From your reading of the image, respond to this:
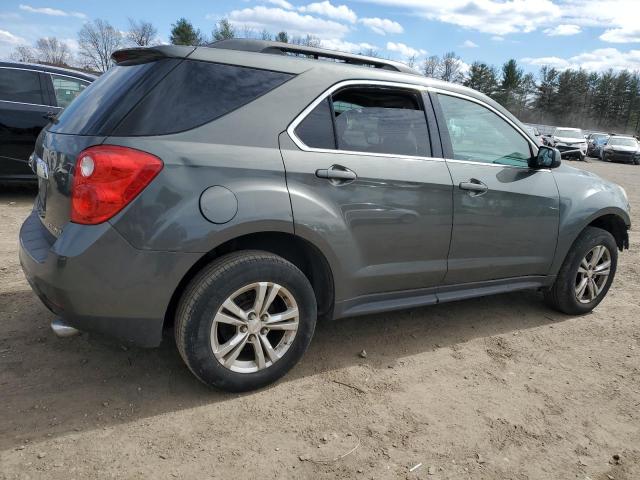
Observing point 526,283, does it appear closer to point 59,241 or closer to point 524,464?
point 524,464

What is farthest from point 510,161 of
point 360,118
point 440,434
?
point 440,434

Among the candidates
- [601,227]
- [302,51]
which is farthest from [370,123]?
[601,227]

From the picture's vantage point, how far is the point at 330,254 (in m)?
2.84

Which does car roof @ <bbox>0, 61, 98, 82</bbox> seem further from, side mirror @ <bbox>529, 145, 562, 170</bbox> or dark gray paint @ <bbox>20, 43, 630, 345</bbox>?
side mirror @ <bbox>529, 145, 562, 170</bbox>

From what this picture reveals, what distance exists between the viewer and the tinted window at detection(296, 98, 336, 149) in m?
2.77

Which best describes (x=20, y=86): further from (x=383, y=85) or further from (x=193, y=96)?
(x=383, y=85)

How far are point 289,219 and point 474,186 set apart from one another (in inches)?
55.3

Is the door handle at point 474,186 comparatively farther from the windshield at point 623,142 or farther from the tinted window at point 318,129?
the windshield at point 623,142

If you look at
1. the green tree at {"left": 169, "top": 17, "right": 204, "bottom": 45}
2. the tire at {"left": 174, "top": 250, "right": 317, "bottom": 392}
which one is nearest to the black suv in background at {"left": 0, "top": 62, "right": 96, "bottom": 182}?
the tire at {"left": 174, "top": 250, "right": 317, "bottom": 392}

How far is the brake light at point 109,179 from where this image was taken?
2.29m

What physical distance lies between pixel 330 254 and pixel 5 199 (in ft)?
20.9

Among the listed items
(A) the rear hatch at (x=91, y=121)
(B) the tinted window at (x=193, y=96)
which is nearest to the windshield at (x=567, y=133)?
(B) the tinted window at (x=193, y=96)

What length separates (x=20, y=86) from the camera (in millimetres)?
6746

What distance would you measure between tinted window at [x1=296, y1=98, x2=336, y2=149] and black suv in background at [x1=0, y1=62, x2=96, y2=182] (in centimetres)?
510
